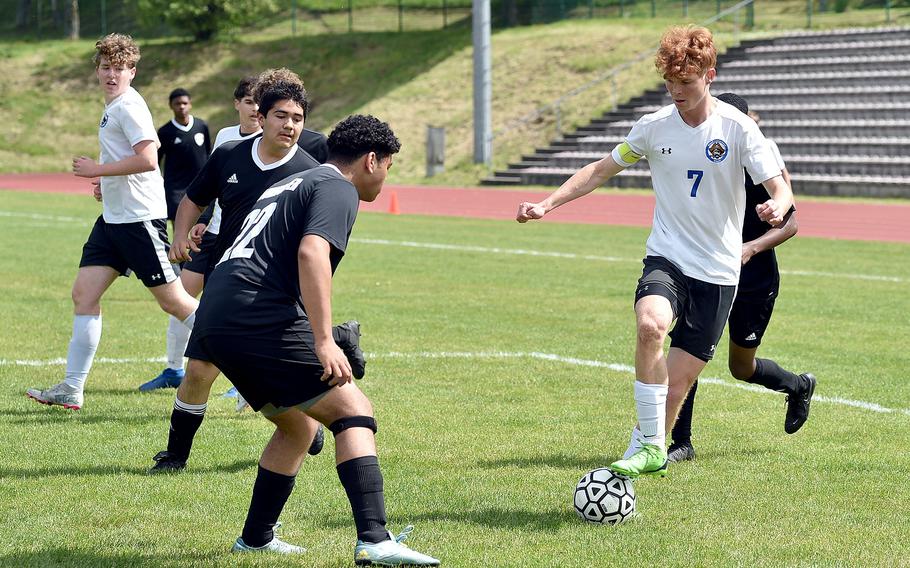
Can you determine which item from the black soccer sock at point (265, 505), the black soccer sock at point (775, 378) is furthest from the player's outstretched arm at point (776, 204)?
the black soccer sock at point (265, 505)

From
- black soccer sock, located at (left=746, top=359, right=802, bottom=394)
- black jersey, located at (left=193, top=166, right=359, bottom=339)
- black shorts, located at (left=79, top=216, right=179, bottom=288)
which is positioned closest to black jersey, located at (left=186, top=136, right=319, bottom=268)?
black shorts, located at (left=79, top=216, right=179, bottom=288)

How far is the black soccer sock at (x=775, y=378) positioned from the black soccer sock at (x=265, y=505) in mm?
3445

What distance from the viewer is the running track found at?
22281mm

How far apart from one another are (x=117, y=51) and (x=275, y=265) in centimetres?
376

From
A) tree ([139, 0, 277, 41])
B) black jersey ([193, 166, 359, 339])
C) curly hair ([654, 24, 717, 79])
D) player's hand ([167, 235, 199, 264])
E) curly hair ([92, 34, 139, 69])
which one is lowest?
player's hand ([167, 235, 199, 264])

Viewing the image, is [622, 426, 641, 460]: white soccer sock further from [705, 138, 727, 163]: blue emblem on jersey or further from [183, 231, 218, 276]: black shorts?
[183, 231, 218, 276]: black shorts

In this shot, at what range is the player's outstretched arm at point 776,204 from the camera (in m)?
5.49

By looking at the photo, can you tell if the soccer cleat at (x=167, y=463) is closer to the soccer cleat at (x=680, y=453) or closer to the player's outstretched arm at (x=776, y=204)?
the soccer cleat at (x=680, y=453)

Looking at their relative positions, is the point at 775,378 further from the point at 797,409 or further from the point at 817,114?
the point at 817,114

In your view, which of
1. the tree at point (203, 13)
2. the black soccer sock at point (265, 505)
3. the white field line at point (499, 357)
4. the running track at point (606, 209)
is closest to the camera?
the black soccer sock at point (265, 505)

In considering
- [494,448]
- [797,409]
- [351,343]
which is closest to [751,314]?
[797,409]

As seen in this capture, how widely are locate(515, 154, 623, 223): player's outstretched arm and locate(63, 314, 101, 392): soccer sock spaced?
3.31 meters

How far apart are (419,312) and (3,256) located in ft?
25.7

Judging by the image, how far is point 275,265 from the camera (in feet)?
15.0
